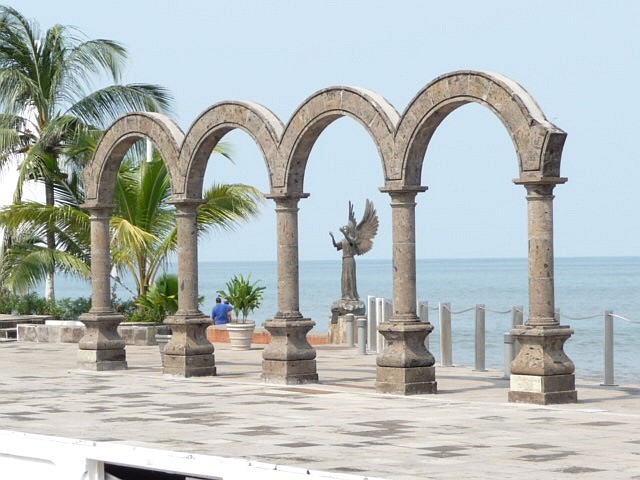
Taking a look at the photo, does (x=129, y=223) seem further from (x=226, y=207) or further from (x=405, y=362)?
(x=405, y=362)

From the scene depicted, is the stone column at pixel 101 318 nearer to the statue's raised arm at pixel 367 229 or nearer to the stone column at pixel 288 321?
the stone column at pixel 288 321

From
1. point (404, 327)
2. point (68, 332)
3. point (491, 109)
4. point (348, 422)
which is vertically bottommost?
point (348, 422)

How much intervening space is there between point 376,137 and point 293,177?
1.63m

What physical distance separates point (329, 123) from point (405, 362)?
3.63 m

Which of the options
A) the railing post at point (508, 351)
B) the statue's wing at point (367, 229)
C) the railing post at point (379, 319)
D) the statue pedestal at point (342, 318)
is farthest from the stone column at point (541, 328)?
the statue's wing at point (367, 229)

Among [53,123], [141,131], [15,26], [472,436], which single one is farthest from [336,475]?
[15,26]

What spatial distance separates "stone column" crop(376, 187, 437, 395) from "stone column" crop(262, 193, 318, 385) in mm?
1616

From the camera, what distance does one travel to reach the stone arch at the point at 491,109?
15391mm

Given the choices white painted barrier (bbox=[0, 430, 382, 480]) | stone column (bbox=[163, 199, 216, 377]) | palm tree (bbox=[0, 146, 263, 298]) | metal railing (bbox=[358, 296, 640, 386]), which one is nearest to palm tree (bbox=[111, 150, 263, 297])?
palm tree (bbox=[0, 146, 263, 298])

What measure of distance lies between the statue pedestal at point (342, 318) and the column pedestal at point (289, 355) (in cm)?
973

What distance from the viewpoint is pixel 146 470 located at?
796 cm

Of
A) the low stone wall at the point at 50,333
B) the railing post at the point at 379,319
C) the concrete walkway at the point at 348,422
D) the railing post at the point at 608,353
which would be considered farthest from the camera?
the low stone wall at the point at 50,333

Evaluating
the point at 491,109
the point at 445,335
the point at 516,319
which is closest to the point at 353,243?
the point at 445,335

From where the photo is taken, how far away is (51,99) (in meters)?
30.6
